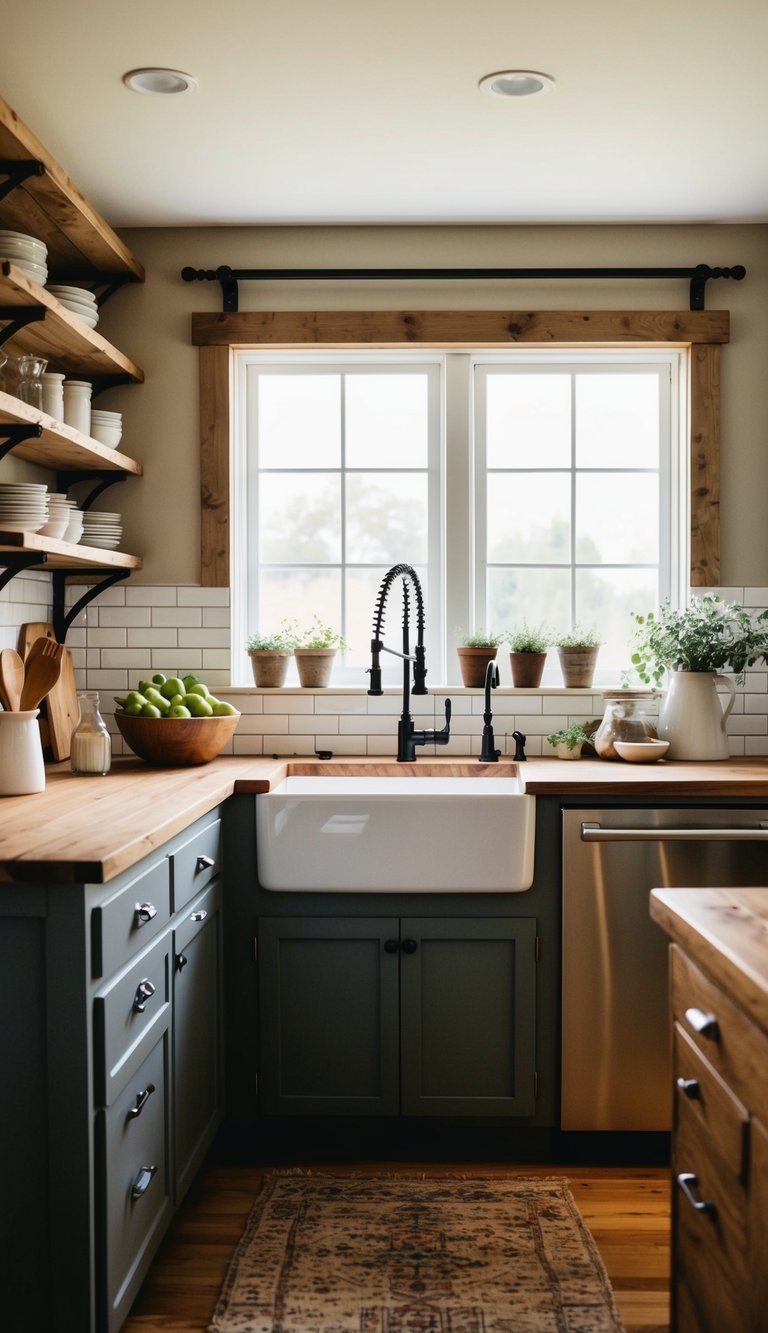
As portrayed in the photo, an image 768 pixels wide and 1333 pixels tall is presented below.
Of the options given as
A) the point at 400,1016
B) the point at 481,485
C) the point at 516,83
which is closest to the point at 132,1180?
the point at 400,1016

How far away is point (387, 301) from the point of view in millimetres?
3604

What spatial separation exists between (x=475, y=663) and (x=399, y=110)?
159cm

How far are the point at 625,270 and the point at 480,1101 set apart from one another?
254 cm

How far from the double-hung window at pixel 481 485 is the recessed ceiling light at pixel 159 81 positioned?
1079 mm

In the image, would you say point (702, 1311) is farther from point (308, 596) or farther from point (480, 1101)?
point (308, 596)

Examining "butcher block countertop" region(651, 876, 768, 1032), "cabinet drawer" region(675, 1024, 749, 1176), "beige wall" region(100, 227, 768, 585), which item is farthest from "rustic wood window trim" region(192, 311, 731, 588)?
"cabinet drawer" region(675, 1024, 749, 1176)

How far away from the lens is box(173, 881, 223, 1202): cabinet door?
236 centimetres

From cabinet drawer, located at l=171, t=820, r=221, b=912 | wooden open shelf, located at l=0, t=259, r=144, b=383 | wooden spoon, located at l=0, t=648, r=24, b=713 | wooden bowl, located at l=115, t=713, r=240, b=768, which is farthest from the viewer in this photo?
wooden bowl, located at l=115, t=713, r=240, b=768

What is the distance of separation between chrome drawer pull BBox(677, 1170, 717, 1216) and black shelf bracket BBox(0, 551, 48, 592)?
6.50 feet

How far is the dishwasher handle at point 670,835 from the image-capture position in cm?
282

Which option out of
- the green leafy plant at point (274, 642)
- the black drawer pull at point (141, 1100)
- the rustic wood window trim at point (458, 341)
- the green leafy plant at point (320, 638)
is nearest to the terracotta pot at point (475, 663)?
the green leafy plant at point (320, 638)

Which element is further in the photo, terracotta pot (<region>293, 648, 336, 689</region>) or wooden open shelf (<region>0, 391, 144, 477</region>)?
terracotta pot (<region>293, 648, 336, 689</region>)

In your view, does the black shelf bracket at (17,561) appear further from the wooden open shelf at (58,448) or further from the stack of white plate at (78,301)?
the stack of white plate at (78,301)

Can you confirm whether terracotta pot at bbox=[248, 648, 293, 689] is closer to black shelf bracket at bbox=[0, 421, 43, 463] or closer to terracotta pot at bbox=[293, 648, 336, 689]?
terracotta pot at bbox=[293, 648, 336, 689]
